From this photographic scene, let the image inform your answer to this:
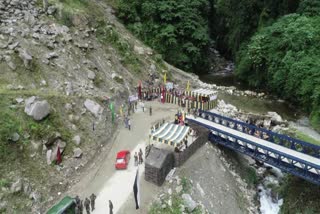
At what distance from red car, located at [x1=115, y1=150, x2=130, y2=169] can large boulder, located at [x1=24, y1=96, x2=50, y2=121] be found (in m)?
6.00

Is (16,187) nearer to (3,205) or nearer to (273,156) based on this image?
(3,205)

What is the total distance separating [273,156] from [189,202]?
8.11 metres

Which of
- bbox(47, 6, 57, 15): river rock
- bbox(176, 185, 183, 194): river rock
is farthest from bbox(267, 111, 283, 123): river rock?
bbox(47, 6, 57, 15): river rock

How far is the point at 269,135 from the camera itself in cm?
2456

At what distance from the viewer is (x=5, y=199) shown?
688 inches

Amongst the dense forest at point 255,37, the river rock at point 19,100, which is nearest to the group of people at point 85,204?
the river rock at point 19,100

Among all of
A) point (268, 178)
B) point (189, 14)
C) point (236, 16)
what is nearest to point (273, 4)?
point (236, 16)

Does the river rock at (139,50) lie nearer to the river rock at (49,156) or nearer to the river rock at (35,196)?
the river rock at (49,156)

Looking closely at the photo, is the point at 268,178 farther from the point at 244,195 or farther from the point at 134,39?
the point at 134,39

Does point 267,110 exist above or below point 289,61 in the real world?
below

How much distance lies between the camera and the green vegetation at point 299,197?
69.9ft

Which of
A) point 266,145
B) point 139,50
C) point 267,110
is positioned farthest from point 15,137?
point 267,110

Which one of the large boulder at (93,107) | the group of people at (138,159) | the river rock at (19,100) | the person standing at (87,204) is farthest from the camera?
the large boulder at (93,107)

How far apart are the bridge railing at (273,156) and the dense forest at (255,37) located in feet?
34.2
